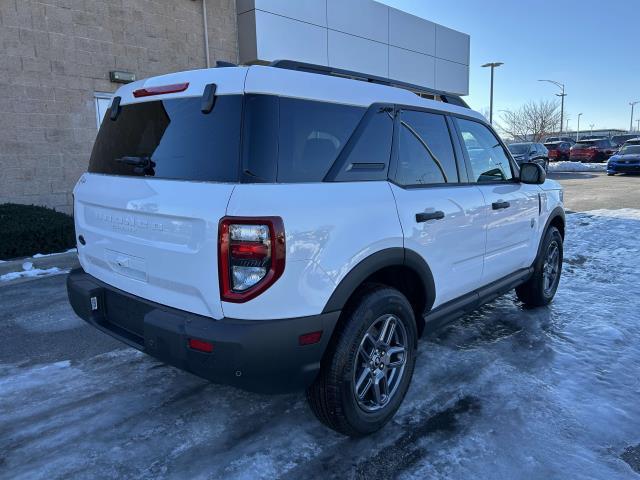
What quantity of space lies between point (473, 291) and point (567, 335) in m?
1.25

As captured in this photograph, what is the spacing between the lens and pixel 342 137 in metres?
2.59

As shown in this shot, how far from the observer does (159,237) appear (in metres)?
2.40

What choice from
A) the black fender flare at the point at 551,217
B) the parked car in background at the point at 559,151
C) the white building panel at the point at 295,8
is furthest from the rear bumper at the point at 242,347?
the parked car in background at the point at 559,151

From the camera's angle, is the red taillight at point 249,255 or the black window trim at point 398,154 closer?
the red taillight at point 249,255

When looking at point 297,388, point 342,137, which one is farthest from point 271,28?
point 297,388

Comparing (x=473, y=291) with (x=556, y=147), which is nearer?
(x=473, y=291)

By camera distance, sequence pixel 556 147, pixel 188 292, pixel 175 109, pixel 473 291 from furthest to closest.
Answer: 1. pixel 556 147
2. pixel 473 291
3. pixel 175 109
4. pixel 188 292

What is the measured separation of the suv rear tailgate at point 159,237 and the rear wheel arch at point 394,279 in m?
0.61

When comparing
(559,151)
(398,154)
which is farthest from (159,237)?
(559,151)

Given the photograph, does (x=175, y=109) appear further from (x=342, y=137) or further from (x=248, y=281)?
(x=248, y=281)

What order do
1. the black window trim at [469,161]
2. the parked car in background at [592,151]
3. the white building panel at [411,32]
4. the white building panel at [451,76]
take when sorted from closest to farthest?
the black window trim at [469,161]
the white building panel at [411,32]
the white building panel at [451,76]
the parked car in background at [592,151]

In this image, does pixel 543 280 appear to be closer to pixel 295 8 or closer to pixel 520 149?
pixel 295 8

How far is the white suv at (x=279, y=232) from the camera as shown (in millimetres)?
2168

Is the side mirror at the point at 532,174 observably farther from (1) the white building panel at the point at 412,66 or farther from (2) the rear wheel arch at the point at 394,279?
(1) the white building panel at the point at 412,66
